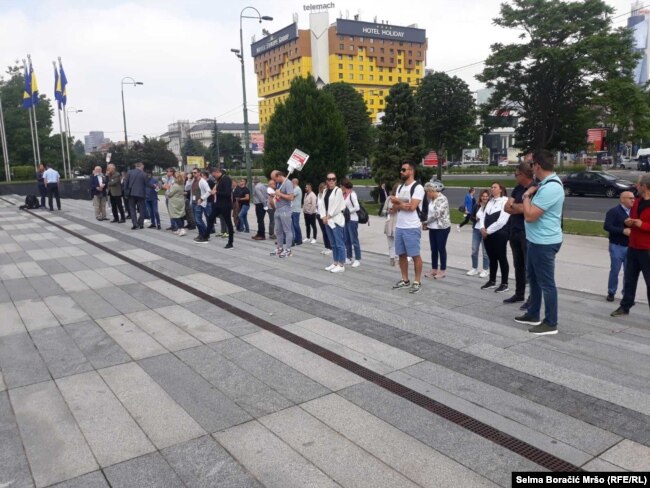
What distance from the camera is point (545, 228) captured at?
5543 millimetres

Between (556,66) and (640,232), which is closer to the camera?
(640,232)

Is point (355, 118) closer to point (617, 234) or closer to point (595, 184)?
point (595, 184)

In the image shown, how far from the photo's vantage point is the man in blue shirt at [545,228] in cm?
549

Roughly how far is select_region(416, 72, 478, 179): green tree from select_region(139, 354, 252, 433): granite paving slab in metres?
39.5

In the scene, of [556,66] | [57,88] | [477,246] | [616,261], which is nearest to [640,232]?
[616,261]

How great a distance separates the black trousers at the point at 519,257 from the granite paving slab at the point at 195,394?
14.6 ft

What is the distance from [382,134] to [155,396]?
71.1 ft

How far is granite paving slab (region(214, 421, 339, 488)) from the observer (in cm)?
311

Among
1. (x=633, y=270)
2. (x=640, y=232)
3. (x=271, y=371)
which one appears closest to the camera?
(x=271, y=371)

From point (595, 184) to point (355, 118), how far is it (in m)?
33.8

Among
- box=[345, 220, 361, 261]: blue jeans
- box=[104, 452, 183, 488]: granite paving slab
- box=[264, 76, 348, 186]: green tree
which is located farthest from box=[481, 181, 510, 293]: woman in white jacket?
box=[264, 76, 348, 186]: green tree

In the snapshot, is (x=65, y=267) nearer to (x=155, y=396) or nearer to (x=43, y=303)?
(x=43, y=303)

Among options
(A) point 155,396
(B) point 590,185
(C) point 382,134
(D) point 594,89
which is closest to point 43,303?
(A) point 155,396

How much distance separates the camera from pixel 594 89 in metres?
33.2
